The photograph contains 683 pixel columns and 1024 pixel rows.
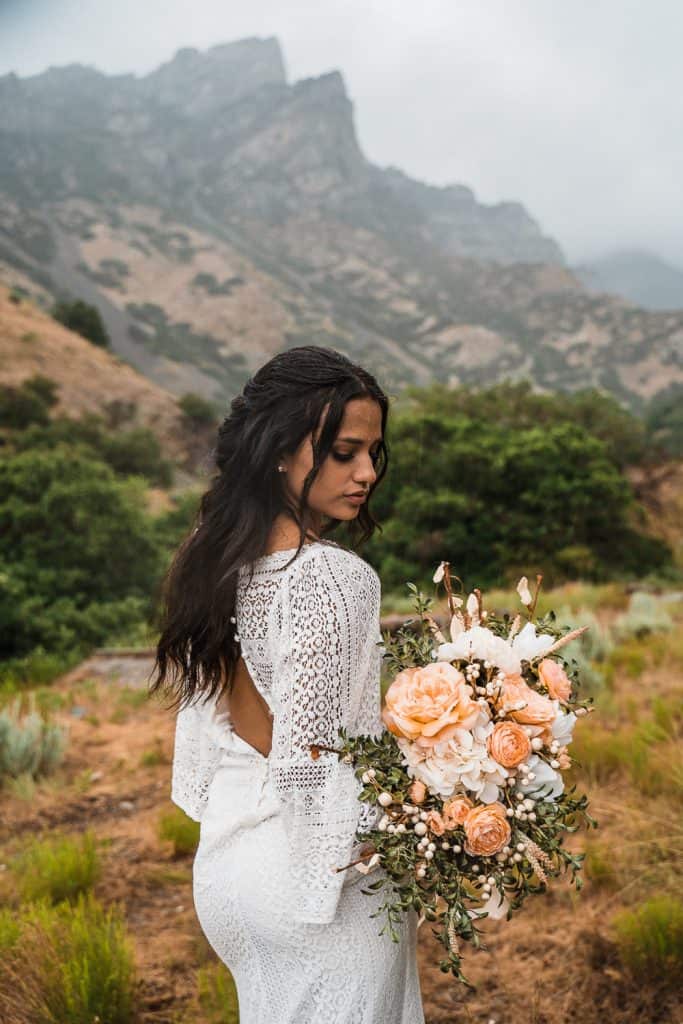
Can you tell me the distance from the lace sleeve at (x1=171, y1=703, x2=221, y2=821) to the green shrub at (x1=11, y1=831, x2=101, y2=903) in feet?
6.31

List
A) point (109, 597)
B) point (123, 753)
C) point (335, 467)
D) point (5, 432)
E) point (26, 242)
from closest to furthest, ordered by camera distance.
A: point (335, 467)
point (123, 753)
point (109, 597)
point (5, 432)
point (26, 242)

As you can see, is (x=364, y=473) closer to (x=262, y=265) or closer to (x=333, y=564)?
(x=333, y=564)

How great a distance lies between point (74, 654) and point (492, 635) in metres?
9.12

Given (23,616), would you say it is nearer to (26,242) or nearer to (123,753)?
(123,753)

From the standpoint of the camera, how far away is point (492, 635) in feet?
5.58

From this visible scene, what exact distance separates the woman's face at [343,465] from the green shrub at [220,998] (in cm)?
198

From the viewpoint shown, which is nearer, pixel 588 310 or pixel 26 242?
pixel 26 242

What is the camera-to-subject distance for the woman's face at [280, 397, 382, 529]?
1.87 m

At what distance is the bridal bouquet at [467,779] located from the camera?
1.58 meters

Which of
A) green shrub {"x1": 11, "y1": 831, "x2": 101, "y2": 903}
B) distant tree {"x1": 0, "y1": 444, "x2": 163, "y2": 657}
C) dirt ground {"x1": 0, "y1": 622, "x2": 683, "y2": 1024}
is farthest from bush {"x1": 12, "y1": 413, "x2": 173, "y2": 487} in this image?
green shrub {"x1": 11, "y1": 831, "x2": 101, "y2": 903}

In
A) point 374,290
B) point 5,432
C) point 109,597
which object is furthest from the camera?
point 374,290

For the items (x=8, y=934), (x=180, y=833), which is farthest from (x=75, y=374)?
(x=8, y=934)

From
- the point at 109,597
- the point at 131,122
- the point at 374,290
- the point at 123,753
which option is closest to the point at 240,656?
the point at 123,753

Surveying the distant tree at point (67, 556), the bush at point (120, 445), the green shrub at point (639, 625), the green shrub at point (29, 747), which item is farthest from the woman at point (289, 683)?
the bush at point (120, 445)
